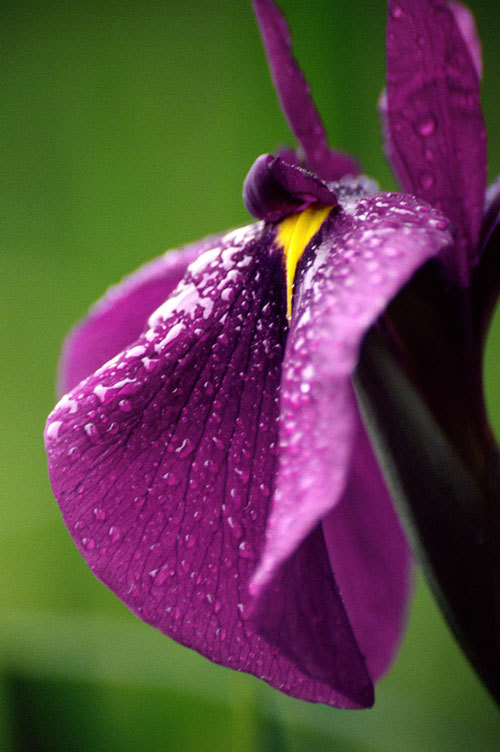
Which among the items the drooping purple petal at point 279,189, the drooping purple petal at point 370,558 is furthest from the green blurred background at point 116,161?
the drooping purple petal at point 279,189

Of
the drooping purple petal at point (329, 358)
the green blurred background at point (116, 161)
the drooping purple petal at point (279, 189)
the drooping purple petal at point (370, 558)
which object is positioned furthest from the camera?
the green blurred background at point (116, 161)

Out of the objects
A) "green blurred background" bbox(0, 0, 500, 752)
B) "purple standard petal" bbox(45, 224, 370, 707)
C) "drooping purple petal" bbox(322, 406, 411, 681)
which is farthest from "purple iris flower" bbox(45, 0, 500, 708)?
"green blurred background" bbox(0, 0, 500, 752)

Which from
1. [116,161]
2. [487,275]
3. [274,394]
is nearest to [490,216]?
[487,275]

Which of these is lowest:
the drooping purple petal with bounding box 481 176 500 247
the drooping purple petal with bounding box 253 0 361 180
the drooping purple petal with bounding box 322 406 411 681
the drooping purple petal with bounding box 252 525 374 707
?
the drooping purple petal with bounding box 322 406 411 681

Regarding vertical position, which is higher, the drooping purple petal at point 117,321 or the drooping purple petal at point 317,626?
the drooping purple petal at point 117,321

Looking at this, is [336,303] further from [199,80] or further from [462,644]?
[199,80]

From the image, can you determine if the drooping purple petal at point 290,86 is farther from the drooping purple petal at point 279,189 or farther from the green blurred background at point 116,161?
the green blurred background at point 116,161

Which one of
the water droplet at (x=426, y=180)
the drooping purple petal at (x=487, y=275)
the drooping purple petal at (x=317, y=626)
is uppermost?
the water droplet at (x=426, y=180)

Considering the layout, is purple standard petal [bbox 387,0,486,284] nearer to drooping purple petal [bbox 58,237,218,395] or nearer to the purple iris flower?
the purple iris flower

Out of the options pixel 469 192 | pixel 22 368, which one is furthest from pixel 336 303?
pixel 22 368
